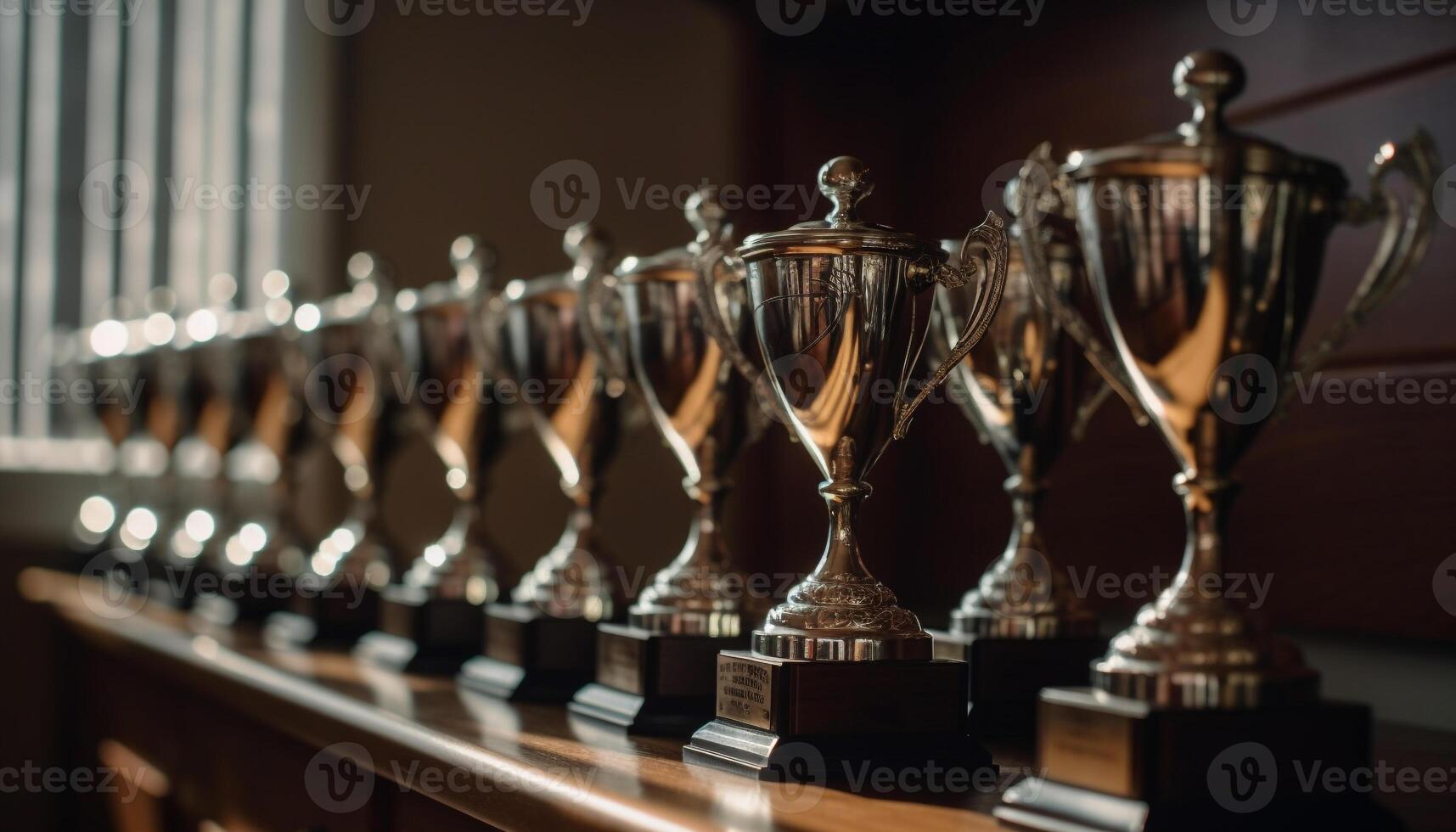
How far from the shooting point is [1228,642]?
25.1 inches

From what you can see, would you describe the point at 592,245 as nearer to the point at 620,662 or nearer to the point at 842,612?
the point at 620,662

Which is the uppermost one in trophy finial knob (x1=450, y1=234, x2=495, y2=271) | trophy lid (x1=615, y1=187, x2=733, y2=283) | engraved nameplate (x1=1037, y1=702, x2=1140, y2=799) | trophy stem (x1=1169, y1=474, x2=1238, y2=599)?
trophy finial knob (x1=450, y1=234, x2=495, y2=271)

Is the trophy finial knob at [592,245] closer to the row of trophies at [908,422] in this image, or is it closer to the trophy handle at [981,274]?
the row of trophies at [908,422]

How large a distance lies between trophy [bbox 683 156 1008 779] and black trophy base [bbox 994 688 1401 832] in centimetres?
14

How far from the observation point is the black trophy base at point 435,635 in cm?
135

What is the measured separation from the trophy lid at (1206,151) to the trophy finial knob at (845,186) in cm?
16

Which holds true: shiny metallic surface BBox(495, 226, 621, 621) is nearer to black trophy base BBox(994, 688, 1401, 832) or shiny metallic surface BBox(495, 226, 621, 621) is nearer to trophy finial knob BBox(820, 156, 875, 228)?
trophy finial knob BBox(820, 156, 875, 228)

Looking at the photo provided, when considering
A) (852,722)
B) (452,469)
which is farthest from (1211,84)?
(452,469)

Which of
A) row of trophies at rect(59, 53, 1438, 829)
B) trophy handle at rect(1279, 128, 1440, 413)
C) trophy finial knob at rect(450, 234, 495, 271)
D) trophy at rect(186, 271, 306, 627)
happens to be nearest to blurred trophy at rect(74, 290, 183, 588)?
trophy at rect(186, 271, 306, 627)

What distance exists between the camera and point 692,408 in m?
1.06

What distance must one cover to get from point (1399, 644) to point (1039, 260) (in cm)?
60

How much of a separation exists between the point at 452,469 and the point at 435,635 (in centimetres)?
19

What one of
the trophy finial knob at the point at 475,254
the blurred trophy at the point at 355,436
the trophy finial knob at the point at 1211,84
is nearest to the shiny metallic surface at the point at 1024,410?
the trophy finial knob at the point at 1211,84

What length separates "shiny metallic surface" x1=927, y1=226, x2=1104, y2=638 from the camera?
934mm
